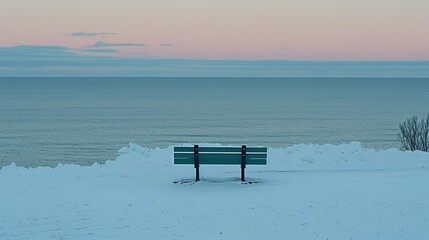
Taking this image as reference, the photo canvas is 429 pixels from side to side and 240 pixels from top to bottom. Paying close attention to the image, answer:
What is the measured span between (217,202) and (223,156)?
327 centimetres

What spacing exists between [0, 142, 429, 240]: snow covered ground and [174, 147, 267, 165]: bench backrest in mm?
732

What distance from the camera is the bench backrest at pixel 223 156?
1864 centimetres

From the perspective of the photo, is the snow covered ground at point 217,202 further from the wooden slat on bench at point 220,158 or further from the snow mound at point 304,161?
the wooden slat on bench at point 220,158

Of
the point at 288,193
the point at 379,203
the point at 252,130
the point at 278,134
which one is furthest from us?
the point at 252,130

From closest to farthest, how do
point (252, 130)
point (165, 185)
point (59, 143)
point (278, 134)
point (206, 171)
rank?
point (165, 185)
point (206, 171)
point (59, 143)
point (278, 134)
point (252, 130)

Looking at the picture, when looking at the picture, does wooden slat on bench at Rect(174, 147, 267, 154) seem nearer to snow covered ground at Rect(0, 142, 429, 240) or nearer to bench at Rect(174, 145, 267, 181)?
bench at Rect(174, 145, 267, 181)

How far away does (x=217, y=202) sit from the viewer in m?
15.7

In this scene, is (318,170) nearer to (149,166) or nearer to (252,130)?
(149,166)

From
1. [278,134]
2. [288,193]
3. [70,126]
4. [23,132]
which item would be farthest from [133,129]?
[288,193]

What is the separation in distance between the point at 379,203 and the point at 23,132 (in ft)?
211

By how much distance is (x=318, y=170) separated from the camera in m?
21.5

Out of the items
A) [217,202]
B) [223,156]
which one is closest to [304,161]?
[223,156]

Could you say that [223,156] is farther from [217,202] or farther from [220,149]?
[217,202]

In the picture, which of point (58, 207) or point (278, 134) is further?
point (278, 134)
